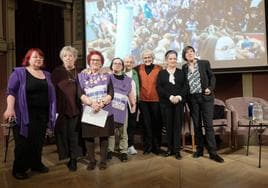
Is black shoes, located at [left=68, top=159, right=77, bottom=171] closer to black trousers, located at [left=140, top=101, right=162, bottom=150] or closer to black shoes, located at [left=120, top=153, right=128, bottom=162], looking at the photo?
black shoes, located at [left=120, top=153, right=128, bottom=162]

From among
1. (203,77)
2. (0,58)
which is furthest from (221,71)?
(0,58)

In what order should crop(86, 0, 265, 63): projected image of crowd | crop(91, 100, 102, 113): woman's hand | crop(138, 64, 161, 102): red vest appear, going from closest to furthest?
crop(91, 100, 102, 113): woman's hand
crop(138, 64, 161, 102): red vest
crop(86, 0, 265, 63): projected image of crowd

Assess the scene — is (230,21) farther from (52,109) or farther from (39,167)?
(39,167)

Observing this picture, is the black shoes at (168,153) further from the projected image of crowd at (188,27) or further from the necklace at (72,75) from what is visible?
the projected image of crowd at (188,27)

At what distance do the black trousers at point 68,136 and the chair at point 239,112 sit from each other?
2.05m

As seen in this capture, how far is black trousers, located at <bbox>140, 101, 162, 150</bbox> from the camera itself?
4.36 meters

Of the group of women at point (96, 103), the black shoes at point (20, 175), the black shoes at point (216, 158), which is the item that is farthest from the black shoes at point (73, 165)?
the black shoes at point (216, 158)

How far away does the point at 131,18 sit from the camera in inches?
226

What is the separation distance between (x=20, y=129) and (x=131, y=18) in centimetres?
297

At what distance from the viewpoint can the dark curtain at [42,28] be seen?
673cm

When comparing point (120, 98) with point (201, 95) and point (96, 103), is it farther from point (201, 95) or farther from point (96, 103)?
point (201, 95)

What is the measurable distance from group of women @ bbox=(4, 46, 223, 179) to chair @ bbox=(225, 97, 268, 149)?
717 mm

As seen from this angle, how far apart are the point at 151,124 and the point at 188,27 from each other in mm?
1831

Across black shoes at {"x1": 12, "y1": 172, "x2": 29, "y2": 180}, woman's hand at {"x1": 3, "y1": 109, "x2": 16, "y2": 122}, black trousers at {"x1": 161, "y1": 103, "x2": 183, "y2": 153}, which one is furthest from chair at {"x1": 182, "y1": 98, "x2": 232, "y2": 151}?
woman's hand at {"x1": 3, "y1": 109, "x2": 16, "y2": 122}
